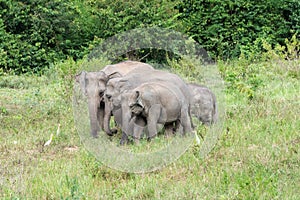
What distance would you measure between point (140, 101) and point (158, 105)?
Answer: 29 cm

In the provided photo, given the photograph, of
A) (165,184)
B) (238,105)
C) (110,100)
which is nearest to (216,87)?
(238,105)

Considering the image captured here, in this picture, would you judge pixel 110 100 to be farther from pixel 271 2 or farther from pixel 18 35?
pixel 271 2

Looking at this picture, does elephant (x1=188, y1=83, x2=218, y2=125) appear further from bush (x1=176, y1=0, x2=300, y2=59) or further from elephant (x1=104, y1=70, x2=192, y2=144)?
bush (x1=176, y1=0, x2=300, y2=59)

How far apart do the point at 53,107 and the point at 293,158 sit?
5490 mm

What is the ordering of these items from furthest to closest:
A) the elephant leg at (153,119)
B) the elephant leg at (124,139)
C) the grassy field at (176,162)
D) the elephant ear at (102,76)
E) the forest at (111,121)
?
the elephant ear at (102,76)
the elephant leg at (124,139)
the elephant leg at (153,119)
the forest at (111,121)
the grassy field at (176,162)

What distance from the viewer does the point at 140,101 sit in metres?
7.53

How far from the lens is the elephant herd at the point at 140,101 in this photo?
7668mm

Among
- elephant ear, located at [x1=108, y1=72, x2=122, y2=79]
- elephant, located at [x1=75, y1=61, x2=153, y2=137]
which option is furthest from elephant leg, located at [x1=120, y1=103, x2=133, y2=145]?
elephant ear, located at [x1=108, y1=72, x2=122, y2=79]

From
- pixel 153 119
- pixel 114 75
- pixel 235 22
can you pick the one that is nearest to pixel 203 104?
pixel 114 75

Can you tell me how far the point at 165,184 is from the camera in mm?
5867

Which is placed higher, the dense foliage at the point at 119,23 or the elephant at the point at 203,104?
the elephant at the point at 203,104

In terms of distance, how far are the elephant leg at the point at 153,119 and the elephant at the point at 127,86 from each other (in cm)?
29

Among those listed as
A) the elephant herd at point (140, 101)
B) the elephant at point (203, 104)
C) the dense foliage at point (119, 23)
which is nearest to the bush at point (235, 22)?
the dense foliage at point (119, 23)

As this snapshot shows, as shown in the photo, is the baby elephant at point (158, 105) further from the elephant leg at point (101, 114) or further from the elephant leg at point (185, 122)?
the elephant leg at point (101, 114)
